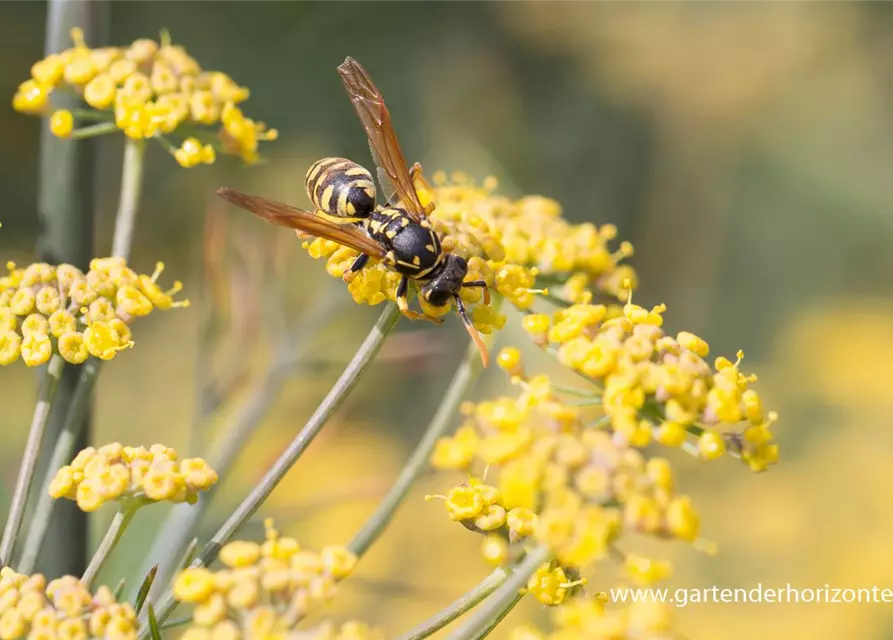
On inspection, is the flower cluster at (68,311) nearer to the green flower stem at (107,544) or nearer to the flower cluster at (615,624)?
the green flower stem at (107,544)

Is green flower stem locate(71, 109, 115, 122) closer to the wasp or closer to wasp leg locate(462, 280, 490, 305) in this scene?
the wasp

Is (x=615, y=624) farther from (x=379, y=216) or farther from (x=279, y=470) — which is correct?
(x=379, y=216)

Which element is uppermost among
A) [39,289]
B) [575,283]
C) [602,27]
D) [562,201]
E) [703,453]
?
[602,27]

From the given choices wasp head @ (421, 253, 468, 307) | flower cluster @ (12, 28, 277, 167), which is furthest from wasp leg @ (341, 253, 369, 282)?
flower cluster @ (12, 28, 277, 167)

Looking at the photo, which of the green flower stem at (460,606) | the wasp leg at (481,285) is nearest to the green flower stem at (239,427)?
the green flower stem at (460,606)

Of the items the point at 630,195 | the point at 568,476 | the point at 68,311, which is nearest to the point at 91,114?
the point at 68,311

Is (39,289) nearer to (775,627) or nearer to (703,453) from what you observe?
(703,453)

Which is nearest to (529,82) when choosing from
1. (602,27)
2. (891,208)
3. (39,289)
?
(602,27)

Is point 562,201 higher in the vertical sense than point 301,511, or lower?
higher
